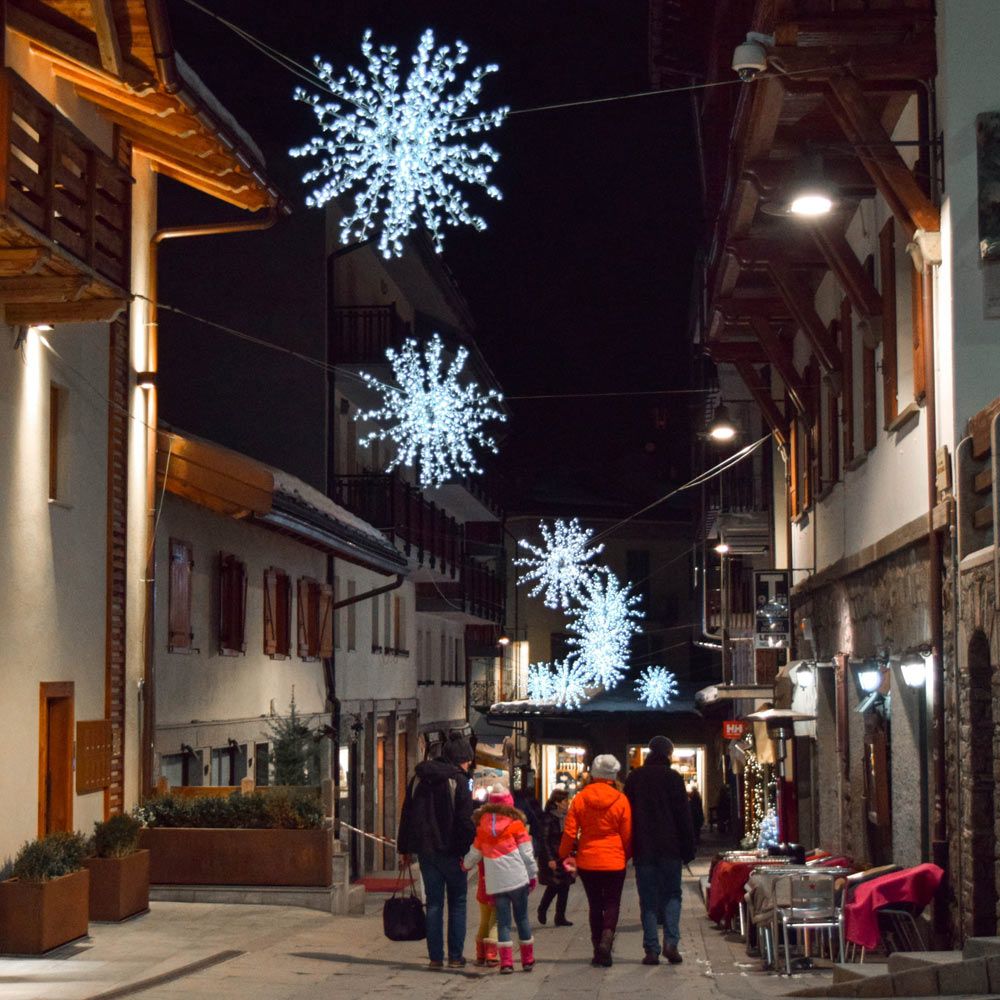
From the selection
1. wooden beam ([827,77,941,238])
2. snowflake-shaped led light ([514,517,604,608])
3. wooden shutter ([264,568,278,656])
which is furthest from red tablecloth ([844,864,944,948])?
snowflake-shaped led light ([514,517,604,608])

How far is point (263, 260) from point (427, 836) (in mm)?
21643

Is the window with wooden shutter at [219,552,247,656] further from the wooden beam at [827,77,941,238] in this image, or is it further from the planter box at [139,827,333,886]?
the wooden beam at [827,77,941,238]

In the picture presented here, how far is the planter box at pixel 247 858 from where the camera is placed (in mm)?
17938

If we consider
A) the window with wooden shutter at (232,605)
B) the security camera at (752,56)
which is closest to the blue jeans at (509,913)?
the security camera at (752,56)

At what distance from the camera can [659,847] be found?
14281 millimetres

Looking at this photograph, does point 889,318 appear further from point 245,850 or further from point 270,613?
point 270,613

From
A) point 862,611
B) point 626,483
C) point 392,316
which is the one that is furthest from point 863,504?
point 626,483

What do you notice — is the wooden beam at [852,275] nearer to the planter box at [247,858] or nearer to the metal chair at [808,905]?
the metal chair at [808,905]

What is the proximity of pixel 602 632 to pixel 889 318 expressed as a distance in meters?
51.1

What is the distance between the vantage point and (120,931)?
15016 mm

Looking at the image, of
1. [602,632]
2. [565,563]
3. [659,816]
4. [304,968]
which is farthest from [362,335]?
[565,563]

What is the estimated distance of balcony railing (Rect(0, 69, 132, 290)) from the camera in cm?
1284

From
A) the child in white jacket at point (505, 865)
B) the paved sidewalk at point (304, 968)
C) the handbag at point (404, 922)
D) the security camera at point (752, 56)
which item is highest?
the security camera at point (752, 56)

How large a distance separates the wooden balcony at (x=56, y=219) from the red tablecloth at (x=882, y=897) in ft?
25.6
